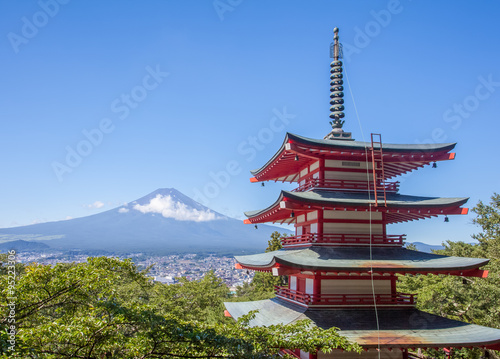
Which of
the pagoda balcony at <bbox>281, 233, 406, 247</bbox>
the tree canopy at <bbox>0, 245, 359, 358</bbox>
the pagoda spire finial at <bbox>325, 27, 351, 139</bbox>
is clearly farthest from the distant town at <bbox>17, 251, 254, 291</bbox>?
the tree canopy at <bbox>0, 245, 359, 358</bbox>

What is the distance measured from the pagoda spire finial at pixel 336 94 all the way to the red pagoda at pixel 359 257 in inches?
11.9

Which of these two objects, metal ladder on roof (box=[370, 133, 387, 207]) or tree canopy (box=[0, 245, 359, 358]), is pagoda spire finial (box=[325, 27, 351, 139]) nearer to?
metal ladder on roof (box=[370, 133, 387, 207])

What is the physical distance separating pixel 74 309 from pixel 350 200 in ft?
29.1

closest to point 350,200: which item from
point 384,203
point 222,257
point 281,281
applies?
point 384,203

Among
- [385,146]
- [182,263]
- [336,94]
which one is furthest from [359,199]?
[182,263]

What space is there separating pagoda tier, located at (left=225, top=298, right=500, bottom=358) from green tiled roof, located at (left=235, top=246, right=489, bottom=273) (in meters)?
1.69

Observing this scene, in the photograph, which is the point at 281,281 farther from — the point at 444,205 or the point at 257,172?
the point at 444,205

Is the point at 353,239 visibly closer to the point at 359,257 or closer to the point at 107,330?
the point at 359,257

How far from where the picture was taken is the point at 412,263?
11250 millimetres

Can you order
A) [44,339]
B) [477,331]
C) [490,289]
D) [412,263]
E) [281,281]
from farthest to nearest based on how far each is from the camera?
[281,281] < [490,289] < [412,263] < [477,331] < [44,339]

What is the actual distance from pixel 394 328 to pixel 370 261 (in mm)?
2084

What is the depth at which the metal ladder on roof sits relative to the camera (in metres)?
→ 12.3

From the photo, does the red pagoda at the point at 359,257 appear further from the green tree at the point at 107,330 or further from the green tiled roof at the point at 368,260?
the green tree at the point at 107,330

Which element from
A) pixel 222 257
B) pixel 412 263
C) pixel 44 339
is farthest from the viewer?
pixel 222 257
